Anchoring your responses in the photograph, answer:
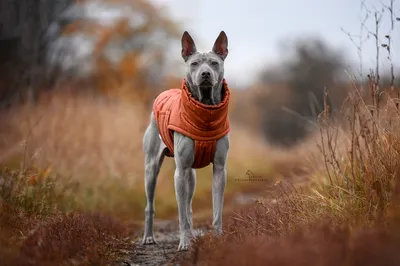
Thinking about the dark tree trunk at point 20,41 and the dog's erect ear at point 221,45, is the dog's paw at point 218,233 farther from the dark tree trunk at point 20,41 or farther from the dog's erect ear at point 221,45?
the dark tree trunk at point 20,41

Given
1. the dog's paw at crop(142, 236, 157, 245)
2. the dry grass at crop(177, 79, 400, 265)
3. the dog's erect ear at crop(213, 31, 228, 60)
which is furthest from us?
the dog's paw at crop(142, 236, 157, 245)

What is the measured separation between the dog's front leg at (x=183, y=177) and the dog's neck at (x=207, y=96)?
0.45 meters

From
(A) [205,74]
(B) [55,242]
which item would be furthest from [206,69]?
(B) [55,242]

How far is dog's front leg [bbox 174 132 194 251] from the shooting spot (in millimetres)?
5871

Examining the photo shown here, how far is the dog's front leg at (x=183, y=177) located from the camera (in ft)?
19.3

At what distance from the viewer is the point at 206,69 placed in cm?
567

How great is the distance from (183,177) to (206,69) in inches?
46.7

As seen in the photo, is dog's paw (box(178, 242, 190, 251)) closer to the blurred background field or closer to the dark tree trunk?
the blurred background field

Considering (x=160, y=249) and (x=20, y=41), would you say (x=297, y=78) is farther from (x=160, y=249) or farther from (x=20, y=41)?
(x=160, y=249)

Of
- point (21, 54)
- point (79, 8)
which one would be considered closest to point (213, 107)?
point (21, 54)

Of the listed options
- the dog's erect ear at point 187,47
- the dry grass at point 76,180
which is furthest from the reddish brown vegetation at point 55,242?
the dog's erect ear at point 187,47

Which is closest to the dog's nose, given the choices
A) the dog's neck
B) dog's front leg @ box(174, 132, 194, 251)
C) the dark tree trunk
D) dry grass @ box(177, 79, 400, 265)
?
the dog's neck

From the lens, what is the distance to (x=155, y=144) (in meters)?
7.01

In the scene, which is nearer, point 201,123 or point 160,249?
point 201,123
